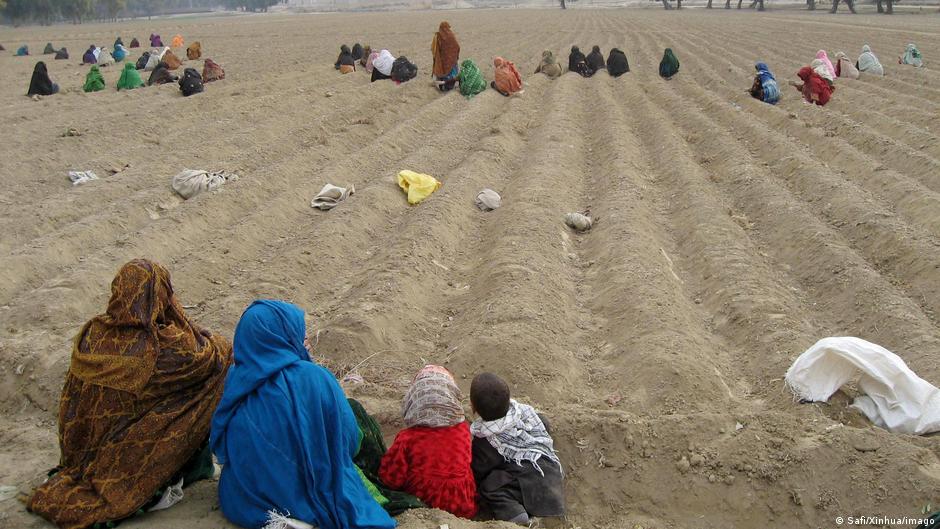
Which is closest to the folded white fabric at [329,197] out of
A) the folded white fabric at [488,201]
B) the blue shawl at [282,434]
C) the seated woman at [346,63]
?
the folded white fabric at [488,201]

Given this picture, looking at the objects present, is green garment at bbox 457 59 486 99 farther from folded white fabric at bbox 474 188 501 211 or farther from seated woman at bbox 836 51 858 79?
seated woman at bbox 836 51 858 79

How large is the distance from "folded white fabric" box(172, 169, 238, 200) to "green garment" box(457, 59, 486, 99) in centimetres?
690

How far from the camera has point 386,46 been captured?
28.9 metres

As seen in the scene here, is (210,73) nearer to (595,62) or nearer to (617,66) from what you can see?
(595,62)

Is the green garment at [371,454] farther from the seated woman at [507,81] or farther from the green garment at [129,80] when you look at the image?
the green garment at [129,80]

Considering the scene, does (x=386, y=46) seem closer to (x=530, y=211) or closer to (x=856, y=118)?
(x=856, y=118)

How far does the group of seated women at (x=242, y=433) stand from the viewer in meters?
3.37

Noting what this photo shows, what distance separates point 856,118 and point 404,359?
9.73 m

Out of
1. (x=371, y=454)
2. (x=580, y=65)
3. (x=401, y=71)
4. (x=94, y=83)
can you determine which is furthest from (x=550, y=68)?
(x=371, y=454)

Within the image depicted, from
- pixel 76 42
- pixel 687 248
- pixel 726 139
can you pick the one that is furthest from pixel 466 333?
pixel 76 42

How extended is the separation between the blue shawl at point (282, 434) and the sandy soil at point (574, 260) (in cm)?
33

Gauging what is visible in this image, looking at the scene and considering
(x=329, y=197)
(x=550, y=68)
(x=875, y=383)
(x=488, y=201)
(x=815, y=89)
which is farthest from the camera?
(x=550, y=68)

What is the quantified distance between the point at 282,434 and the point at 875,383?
3.18 m

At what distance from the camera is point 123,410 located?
354 centimetres
